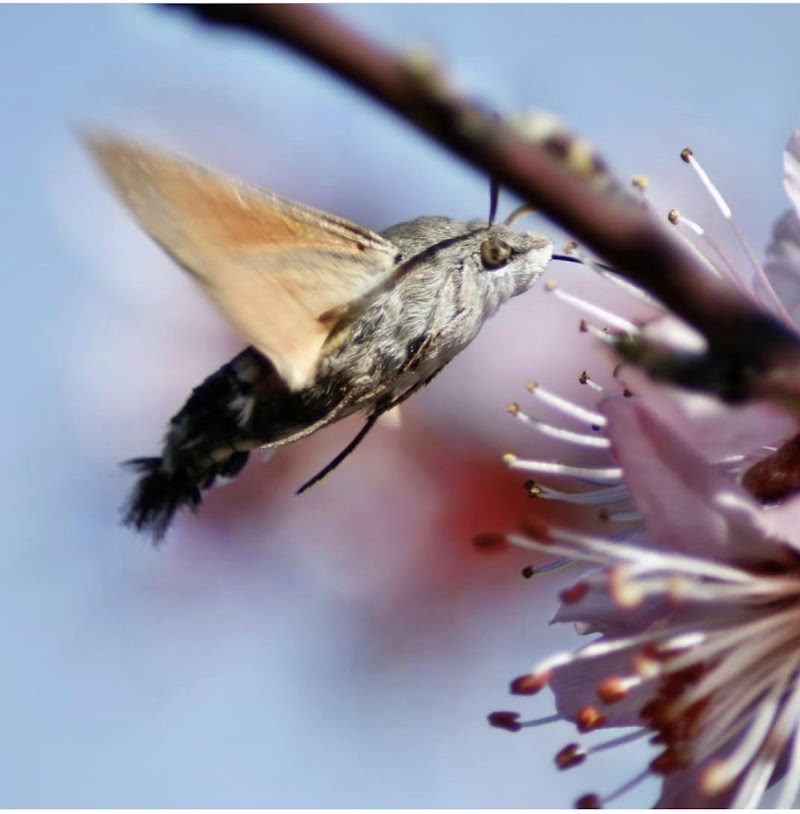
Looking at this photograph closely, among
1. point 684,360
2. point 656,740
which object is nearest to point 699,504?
point 656,740

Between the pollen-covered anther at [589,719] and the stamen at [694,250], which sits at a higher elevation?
the stamen at [694,250]

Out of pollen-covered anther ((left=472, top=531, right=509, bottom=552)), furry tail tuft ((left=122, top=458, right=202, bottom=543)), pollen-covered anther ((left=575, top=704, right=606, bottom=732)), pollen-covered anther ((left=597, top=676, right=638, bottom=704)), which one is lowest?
pollen-covered anther ((left=575, top=704, right=606, bottom=732))

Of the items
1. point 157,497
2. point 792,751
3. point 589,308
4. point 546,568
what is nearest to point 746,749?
point 792,751

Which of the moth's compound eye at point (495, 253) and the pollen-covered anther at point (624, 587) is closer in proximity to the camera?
the pollen-covered anther at point (624, 587)

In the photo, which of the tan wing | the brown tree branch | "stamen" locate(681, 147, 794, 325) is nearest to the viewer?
the brown tree branch

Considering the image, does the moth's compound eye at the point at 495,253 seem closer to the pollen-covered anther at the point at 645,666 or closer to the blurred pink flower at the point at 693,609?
the blurred pink flower at the point at 693,609

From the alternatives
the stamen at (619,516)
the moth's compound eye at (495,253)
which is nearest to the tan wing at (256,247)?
the moth's compound eye at (495,253)

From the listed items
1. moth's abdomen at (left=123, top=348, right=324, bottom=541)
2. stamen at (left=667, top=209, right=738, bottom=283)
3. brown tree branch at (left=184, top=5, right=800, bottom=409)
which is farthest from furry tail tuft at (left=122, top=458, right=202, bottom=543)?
brown tree branch at (left=184, top=5, right=800, bottom=409)

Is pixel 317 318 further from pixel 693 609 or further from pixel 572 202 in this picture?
pixel 572 202

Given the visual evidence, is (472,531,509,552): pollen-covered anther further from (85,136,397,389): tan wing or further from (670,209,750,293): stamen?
(670,209,750,293): stamen
